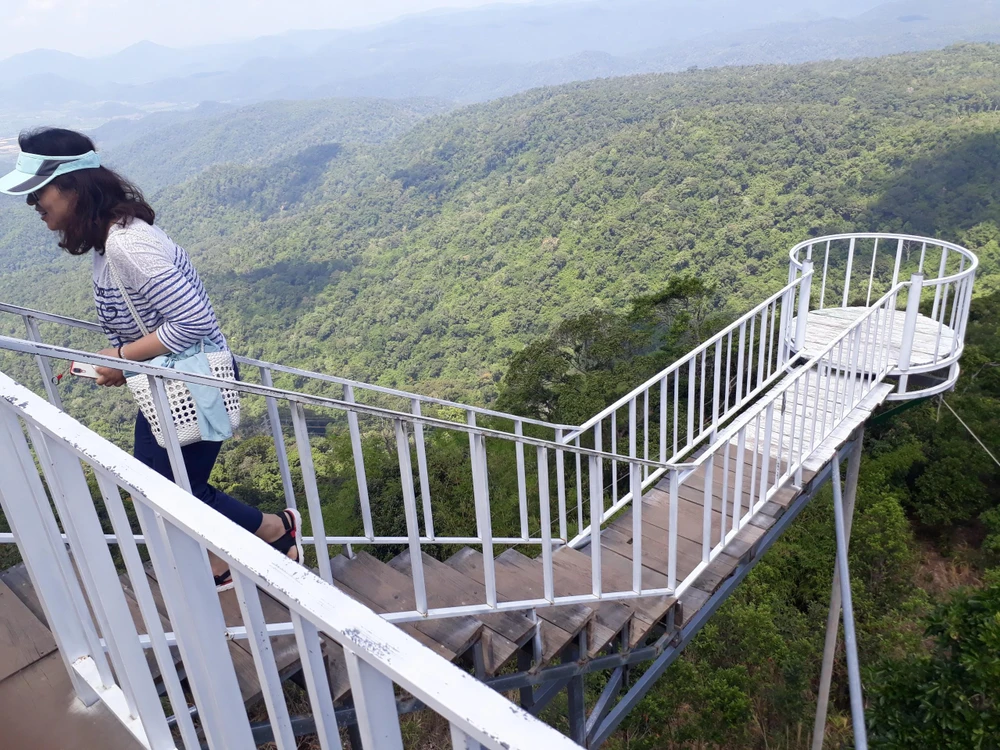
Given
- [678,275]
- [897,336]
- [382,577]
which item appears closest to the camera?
[382,577]

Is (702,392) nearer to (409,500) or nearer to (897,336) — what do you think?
(897,336)

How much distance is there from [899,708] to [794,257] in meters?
4.40

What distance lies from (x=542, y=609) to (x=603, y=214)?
4896 centimetres

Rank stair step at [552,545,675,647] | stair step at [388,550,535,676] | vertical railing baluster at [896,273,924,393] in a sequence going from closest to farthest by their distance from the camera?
stair step at [388,550,535,676] < stair step at [552,545,675,647] < vertical railing baluster at [896,273,924,393]

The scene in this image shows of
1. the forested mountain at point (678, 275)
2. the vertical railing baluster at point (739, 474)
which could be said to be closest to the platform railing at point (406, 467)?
the vertical railing baluster at point (739, 474)

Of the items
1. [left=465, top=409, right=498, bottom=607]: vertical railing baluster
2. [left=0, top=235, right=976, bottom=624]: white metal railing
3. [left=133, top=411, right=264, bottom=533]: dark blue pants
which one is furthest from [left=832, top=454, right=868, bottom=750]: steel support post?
[left=133, top=411, right=264, bottom=533]: dark blue pants

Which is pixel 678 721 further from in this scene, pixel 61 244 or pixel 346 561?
pixel 61 244

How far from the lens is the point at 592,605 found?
10.2 ft

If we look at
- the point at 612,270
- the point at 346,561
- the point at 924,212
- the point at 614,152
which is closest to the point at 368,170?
the point at 614,152

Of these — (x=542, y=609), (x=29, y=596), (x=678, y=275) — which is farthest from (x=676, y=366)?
(x=678, y=275)

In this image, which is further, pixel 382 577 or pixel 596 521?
pixel 596 521

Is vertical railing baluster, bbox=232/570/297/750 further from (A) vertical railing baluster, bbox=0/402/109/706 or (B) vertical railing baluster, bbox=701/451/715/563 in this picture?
(B) vertical railing baluster, bbox=701/451/715/563

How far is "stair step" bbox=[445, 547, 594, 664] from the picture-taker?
2.88m

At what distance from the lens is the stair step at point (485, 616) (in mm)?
2555
